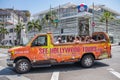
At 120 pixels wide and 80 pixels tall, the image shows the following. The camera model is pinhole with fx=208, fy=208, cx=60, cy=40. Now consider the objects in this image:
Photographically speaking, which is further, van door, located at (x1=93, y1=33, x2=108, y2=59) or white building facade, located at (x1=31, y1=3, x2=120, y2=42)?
white building facade, located at (x1=31, y1=3, x2=120, y2=42)

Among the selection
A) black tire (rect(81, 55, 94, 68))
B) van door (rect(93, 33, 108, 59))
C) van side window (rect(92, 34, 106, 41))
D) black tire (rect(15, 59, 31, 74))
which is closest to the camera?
black tire (rect(15, 59, 31, 74))

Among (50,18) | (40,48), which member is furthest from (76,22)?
(40,48)

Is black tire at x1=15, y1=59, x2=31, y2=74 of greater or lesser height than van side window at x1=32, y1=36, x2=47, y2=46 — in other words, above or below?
below

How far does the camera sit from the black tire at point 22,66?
1087 centimetres

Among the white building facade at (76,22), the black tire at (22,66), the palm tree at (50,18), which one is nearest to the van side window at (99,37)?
the black tire at (22,66)

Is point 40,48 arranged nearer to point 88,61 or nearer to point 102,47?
point 88,61

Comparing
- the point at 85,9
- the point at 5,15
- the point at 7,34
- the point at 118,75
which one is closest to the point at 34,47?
the point at 118,75

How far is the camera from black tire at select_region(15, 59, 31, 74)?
35.7ft

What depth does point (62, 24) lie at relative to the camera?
61.5m

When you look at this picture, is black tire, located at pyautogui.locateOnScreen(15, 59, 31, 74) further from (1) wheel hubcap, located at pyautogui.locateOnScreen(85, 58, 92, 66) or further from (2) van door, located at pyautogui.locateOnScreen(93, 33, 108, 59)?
(2) van door, located at pyautogui.locateOnScreen(93, 33, 108, 59)

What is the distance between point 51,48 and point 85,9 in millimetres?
47014

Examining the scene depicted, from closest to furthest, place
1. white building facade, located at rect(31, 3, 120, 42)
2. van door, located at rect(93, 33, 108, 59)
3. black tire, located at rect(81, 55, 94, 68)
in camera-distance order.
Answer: black tire, located at rect(81, 55, 94, 68)
van door, located at rect(93, 33, 108, 59)
white building facade, located at rect(31, 3, 120, 42)

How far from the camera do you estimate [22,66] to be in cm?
1095

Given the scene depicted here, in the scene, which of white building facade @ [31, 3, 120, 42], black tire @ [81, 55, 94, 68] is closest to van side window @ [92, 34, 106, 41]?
black tire @ [81, 55, 94, 68]
